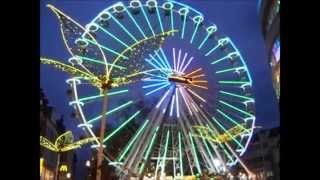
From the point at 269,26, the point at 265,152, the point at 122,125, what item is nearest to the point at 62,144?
the point at 122,125

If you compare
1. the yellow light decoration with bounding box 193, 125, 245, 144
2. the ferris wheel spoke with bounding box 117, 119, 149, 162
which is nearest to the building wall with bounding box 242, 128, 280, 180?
the yellow light decoration with bounding box 193, 125, 245, 144

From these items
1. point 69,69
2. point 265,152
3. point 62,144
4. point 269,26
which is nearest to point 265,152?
point 265,152

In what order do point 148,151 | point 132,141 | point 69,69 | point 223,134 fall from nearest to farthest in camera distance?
point 69,69
point 148,151
point 132,141
point 223,134

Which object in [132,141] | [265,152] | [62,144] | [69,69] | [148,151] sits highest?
[69,69]

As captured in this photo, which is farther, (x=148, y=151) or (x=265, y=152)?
(x=265, y=152)

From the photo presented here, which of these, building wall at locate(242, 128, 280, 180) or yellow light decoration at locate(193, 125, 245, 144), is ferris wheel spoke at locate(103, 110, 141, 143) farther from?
building wall at locate(242, 128, 280, 180)

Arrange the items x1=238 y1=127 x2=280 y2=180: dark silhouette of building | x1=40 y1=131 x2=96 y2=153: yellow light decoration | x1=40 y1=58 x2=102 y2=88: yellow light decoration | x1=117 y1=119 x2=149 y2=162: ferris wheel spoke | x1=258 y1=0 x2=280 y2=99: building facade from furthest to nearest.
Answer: x1=238 y1=127 x2=280 y2=180: dark silhouette of building → x1=258 y1=0 x2=280 y2=99: building facade → x1=40 y1=131 x2=96 y2=153: yellow light decoration → x1=117 y1=119 x2=149 y2=162: ferris wheel spoke → x1=40 y1=58 x2=102 y2=88: yellow light decoration

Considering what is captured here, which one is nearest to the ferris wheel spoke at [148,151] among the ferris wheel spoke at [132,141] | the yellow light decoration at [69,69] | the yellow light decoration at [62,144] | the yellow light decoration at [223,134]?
the ferris wheel spoke at [132,141]

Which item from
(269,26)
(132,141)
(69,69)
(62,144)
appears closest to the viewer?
(69,69)

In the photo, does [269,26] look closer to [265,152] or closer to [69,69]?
[265,152]

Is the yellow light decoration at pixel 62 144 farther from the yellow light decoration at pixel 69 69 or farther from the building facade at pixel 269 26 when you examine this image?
the building facade at pixel 269 26

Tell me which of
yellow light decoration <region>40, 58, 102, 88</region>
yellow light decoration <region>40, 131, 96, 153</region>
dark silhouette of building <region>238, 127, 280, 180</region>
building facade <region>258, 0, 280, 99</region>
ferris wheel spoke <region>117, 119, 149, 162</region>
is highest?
building facade <region>258, 0, 280, 99</region>

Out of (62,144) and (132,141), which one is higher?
(132,141)
